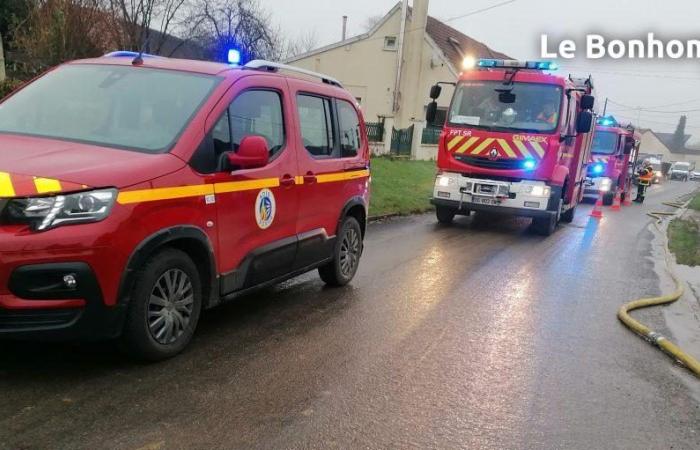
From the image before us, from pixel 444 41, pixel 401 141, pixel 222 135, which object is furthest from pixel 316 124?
pixel 444 41

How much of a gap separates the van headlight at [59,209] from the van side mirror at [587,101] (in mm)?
10731

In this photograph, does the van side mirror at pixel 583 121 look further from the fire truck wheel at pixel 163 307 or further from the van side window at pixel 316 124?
the fire truck wheel at pixel 163 307

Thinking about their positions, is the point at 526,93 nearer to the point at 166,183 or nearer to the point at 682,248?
the point at 682,248

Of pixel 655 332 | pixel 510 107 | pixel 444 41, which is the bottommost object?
pixel 655 332

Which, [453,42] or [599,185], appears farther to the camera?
[453,42]

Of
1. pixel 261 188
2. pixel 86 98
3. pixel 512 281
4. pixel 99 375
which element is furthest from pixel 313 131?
pixel 512 281

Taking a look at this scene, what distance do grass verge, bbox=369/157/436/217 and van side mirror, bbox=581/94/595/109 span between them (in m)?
4.08

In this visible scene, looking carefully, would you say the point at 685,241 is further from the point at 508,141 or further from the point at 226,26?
the point at 226,26

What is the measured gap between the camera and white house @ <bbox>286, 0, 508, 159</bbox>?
99.8 feet

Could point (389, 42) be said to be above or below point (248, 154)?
above

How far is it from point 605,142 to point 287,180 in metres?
18.9

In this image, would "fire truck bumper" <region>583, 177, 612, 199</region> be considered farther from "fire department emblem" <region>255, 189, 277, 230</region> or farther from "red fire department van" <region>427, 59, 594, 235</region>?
"fire department emblem" <region>255, 189, 277, 230</region>

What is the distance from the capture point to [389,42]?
32500mm

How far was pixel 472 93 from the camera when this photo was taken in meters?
11.5
